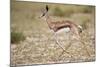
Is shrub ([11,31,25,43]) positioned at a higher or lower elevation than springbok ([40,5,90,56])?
lower

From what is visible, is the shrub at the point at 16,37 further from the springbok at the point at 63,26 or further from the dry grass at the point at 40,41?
the springbok at the point at 63,26

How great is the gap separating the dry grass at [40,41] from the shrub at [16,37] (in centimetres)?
4

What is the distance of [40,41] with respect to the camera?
237 centimetres

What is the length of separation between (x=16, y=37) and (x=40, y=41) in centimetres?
29

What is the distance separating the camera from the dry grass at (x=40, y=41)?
2.28 m

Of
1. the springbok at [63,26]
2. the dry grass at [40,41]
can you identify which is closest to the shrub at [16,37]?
the dry grass at [40,41]

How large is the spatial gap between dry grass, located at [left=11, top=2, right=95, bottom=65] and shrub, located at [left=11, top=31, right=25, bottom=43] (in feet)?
0.12

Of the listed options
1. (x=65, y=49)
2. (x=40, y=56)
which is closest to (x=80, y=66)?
(x=65, y=49)

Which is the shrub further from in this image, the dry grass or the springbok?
the springbok

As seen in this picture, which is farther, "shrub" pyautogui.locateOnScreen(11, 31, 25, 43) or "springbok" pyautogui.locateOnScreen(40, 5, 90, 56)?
"springbok" pyautogui.locateOnScreen(40, 5, 90, 56)

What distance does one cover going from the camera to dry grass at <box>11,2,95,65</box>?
7.47ft

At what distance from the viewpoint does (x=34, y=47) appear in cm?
235

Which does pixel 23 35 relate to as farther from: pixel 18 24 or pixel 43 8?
pixel 43 8

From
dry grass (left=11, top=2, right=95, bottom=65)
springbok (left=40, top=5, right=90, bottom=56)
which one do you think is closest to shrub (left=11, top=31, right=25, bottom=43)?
dry grass (left=11, top=2, right=95, bottom=65)
